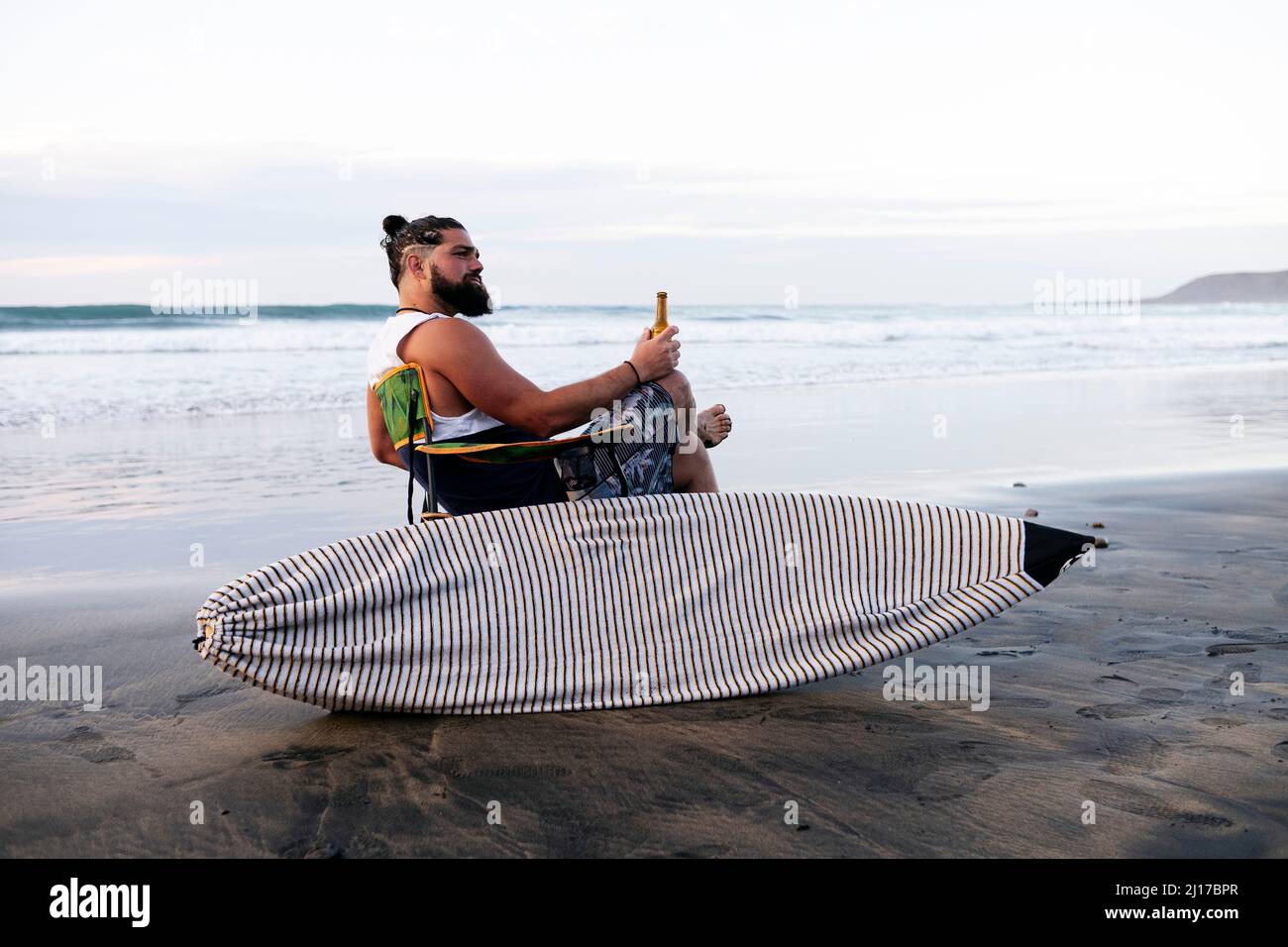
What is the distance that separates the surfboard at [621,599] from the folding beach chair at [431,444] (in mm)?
194

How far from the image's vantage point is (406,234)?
380cm

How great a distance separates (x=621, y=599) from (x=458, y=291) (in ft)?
3.45

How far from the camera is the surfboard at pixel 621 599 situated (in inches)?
130

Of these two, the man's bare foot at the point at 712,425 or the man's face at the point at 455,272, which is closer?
the man's face at the point at 455,272

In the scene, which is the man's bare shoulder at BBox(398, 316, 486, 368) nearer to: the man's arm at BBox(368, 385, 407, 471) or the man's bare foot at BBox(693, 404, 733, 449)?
the man's arm at BBox(368, 385, 407, 471)

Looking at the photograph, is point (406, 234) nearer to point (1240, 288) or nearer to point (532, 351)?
point (532, 351)

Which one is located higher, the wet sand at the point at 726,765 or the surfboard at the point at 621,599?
the surfboard at the point at 621,599

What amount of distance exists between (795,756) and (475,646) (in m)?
0.92

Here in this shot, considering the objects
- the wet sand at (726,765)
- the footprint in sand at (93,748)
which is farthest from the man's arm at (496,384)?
the footprint in sand at (93,748)

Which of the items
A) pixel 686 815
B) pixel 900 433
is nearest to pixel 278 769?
pixel 686 815

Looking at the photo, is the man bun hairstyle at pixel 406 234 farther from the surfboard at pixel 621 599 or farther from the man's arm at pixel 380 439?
the surfboard at pixel 621 599

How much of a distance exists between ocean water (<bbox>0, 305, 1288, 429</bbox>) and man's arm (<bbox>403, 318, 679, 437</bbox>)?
8.19 m

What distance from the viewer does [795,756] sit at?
3.00 metres
